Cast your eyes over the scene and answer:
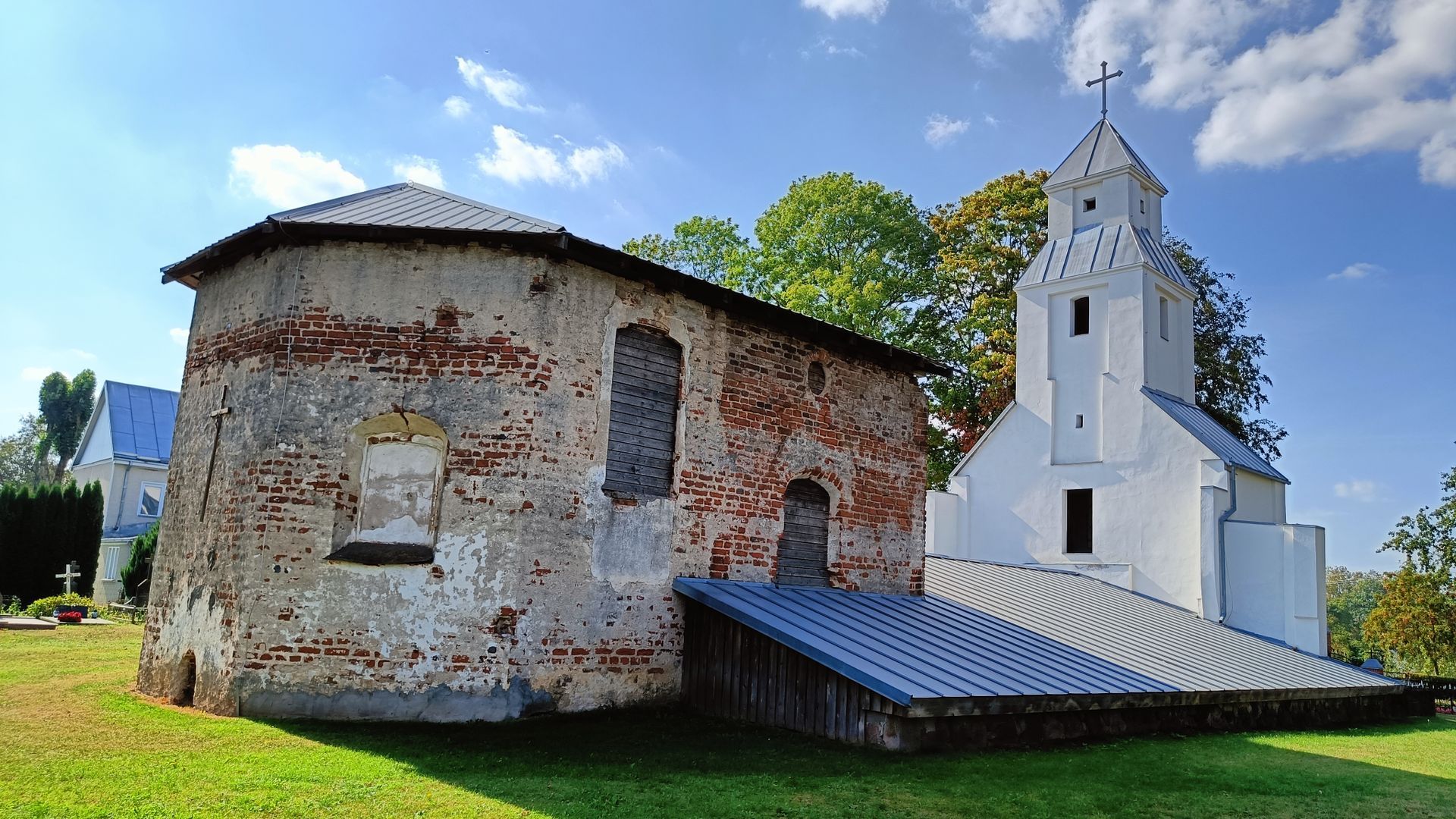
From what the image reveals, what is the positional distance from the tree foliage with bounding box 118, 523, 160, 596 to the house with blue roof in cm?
896

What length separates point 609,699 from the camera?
405 inches

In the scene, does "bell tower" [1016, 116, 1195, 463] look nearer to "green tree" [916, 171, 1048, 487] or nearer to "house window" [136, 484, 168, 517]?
"green tree" [916, 171, 1048, 487]

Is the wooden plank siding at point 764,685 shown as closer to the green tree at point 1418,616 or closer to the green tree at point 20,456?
the green tree at point 1418,616

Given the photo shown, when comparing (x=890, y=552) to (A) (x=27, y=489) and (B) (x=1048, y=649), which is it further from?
(A) (x=27, y=489)

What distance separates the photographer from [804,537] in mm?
12797

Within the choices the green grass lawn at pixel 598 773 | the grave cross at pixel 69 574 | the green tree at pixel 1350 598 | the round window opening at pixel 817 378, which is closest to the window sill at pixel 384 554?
the green grass lawn at pixel 598 773

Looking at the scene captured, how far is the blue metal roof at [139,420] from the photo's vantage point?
119 ft

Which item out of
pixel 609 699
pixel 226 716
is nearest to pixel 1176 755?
pixel 609 699

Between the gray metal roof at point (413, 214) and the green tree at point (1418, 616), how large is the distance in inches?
1336

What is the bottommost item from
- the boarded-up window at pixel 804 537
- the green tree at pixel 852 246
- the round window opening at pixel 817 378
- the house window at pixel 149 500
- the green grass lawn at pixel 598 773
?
the green grass lawn at pixel 598 773

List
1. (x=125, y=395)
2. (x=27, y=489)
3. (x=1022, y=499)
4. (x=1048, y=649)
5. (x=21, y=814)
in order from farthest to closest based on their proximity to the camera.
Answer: (x=125, y=395) → (x=27, y=489) → (x=1022, y=499) → (x=1048, y=649) → (x=21, y=814)

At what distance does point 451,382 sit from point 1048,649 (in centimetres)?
768

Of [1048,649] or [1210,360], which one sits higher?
[1210,360]

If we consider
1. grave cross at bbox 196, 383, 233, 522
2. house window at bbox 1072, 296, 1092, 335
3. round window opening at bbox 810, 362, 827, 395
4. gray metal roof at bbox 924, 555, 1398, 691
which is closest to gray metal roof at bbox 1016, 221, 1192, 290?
house window at bbox 1072, 296, 1092, 335
